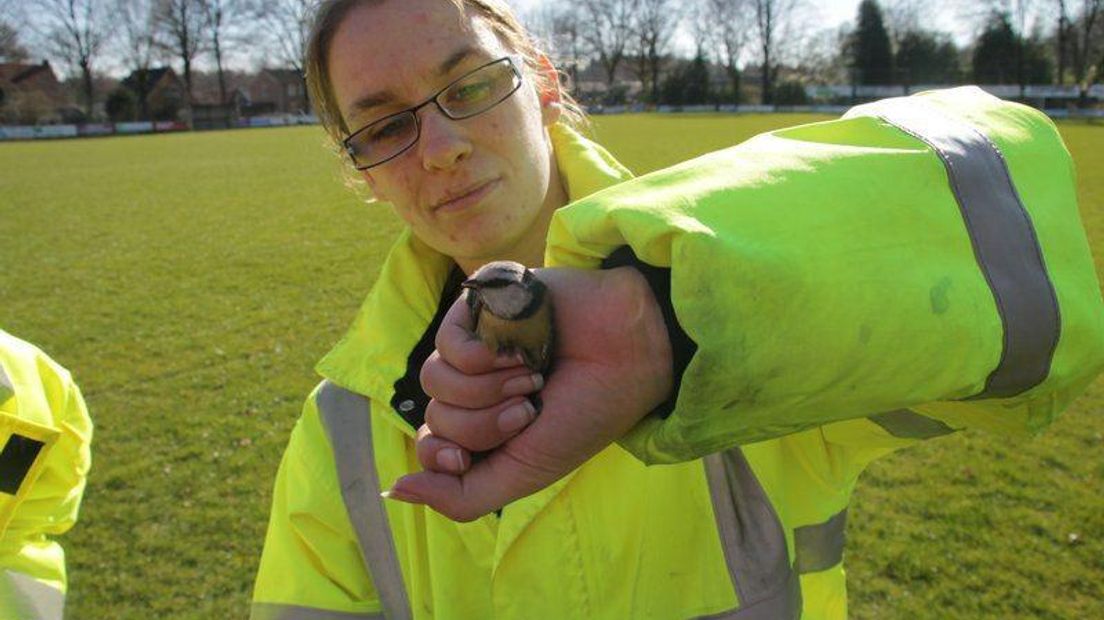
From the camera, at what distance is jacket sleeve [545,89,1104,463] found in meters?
0.87

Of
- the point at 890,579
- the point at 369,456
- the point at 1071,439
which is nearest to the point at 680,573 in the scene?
the point at 369,456

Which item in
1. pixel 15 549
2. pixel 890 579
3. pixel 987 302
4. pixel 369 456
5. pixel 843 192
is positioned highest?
pixel 843 192

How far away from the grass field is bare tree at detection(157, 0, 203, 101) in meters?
68.2

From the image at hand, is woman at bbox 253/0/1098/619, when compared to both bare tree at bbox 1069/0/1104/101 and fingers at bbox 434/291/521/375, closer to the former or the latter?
fingers at bbox 434/291/521/375

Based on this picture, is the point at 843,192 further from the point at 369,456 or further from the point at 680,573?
the point at 369,456

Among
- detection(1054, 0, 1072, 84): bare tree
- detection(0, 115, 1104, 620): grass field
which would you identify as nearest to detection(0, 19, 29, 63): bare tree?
detection(0, 115, 1104, 620): grass field

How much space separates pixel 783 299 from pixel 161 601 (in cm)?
439

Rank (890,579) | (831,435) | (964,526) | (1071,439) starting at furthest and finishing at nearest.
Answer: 1. (1071,439)
2. (964,526)
3. (890,579)
4. (831,435)

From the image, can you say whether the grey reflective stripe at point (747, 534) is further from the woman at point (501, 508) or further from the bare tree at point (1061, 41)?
the bare tree at point (1061, 41)

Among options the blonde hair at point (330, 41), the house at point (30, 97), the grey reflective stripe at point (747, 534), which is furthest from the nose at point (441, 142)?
the house at point (30, 97)

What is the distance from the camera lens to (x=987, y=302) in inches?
36.3

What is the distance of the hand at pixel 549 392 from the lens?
87 centimetres

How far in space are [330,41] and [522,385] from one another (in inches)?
49.5

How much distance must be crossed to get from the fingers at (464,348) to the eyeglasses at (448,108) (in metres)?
0.94
